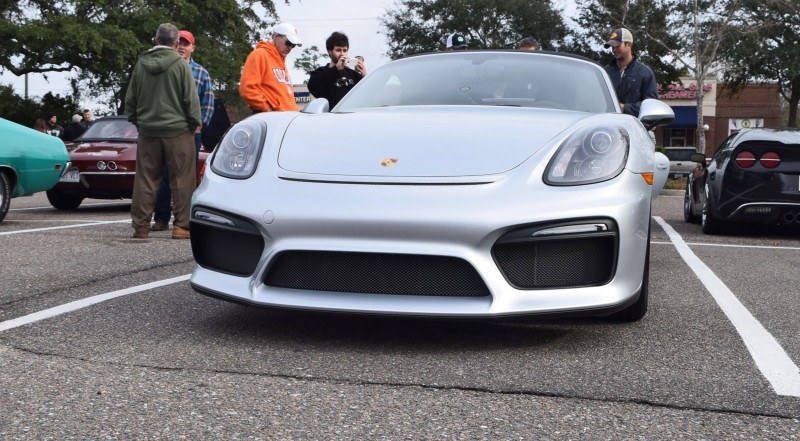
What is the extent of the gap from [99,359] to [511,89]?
2490 millimetres

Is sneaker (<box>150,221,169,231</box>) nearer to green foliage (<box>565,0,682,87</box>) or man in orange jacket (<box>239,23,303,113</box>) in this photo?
man in orange jacket (<box>239,23,303,113</box>)

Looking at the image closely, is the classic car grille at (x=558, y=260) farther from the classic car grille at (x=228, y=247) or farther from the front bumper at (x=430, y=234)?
the classic car grille at (x=228, y=247)

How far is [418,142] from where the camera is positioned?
395cm

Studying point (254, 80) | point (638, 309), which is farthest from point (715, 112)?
point (638, 309)

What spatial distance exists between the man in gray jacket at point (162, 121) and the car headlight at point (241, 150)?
12.6 ft

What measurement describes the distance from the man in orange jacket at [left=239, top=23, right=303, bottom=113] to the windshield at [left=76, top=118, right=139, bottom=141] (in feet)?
14.8

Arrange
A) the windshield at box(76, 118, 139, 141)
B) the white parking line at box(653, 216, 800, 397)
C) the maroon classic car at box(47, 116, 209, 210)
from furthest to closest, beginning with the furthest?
the windshield at box(76, 118, 139, 141), the maroon classic car at box(47, 116, 209, 210), the white parking line at box(653, 216, 800, 397)

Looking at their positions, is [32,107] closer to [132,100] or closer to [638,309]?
[132,100]

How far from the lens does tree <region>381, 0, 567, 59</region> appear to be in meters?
43.4

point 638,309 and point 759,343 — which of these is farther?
point 638,309

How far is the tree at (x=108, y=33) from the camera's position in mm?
29125

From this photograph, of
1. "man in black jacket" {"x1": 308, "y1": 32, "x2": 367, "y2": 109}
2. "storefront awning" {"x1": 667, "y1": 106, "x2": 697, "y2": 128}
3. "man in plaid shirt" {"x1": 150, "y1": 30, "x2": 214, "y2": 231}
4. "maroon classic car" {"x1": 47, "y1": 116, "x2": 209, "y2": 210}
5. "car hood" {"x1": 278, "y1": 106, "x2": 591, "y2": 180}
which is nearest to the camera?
"car hood" {"x1": 278, "y1": 106, "x2": 591, "y2": 180}

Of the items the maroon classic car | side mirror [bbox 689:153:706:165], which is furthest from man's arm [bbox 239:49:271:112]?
side mirror [bbox 689:153:706:165]

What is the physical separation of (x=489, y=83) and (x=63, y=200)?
27.3ft
